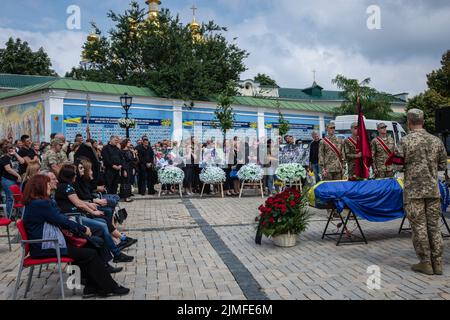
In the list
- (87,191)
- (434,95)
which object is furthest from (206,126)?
(434,95)

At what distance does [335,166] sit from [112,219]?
203 inches

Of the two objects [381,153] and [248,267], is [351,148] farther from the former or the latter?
[248,267]

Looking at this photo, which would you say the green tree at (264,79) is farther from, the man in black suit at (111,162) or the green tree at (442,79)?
the man in black suit at (111,162)

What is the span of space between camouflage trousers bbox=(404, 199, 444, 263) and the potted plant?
2.05m

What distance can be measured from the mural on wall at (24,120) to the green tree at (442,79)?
4243cm

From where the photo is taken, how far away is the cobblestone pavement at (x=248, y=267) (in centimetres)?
538

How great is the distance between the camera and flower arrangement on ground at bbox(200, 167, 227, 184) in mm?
15578

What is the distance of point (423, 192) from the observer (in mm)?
6082

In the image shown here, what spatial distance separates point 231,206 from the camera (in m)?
13.4

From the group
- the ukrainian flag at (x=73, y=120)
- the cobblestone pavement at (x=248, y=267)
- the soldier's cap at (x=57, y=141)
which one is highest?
the ukrainian flag at (x=73, y=120)

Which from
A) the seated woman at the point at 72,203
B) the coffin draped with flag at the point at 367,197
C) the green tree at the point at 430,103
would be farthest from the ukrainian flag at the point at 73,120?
the green tree at the point at 430,103
